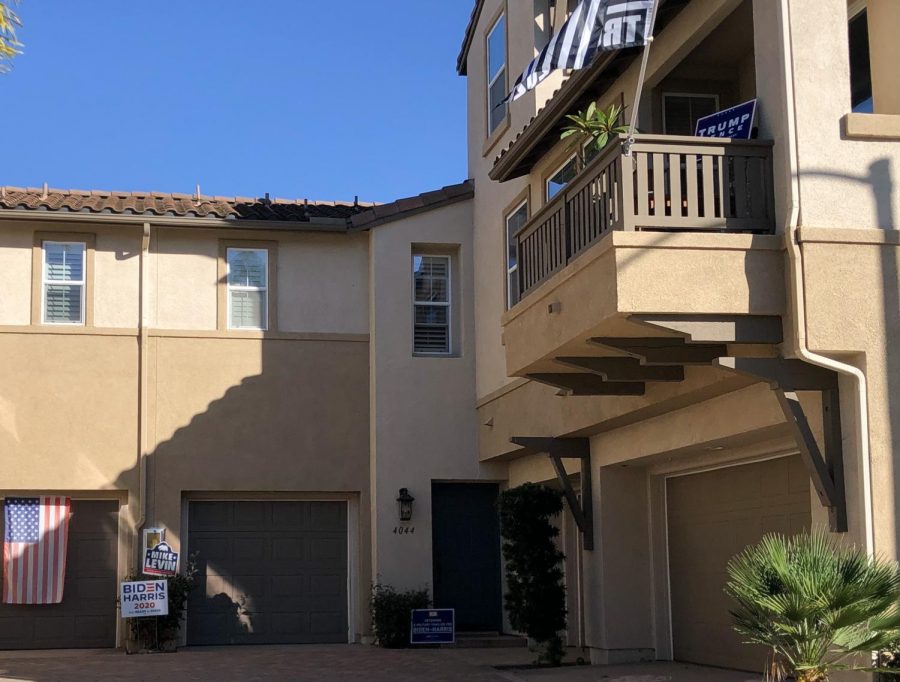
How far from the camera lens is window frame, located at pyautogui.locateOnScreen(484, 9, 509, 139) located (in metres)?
19.0

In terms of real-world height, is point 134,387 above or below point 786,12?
below

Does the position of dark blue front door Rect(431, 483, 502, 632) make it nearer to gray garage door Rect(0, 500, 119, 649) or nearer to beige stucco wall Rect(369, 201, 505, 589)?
beige stucco wall Rect(369, 201, 505, 589)

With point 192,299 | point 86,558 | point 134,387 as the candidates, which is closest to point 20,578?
point 86,558

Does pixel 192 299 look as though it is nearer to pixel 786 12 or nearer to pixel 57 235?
pixel 57 235

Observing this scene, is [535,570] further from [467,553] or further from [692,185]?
[692,185]

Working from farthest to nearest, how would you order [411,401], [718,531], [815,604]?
1. [411,401]
2. [718,531]
3. [815,604]

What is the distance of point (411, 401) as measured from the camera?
20.0 meters

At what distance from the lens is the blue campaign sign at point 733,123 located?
10.6m

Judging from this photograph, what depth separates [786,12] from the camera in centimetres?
1021

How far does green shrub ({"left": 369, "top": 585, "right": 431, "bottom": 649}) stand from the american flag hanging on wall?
15.7 feet

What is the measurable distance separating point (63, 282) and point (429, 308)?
5.77 m

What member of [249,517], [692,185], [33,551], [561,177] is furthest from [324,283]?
[692,185]

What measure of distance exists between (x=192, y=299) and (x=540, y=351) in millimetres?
→ 8946

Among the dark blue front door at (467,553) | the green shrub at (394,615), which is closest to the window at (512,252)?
the dark blue front door at (467,553)
